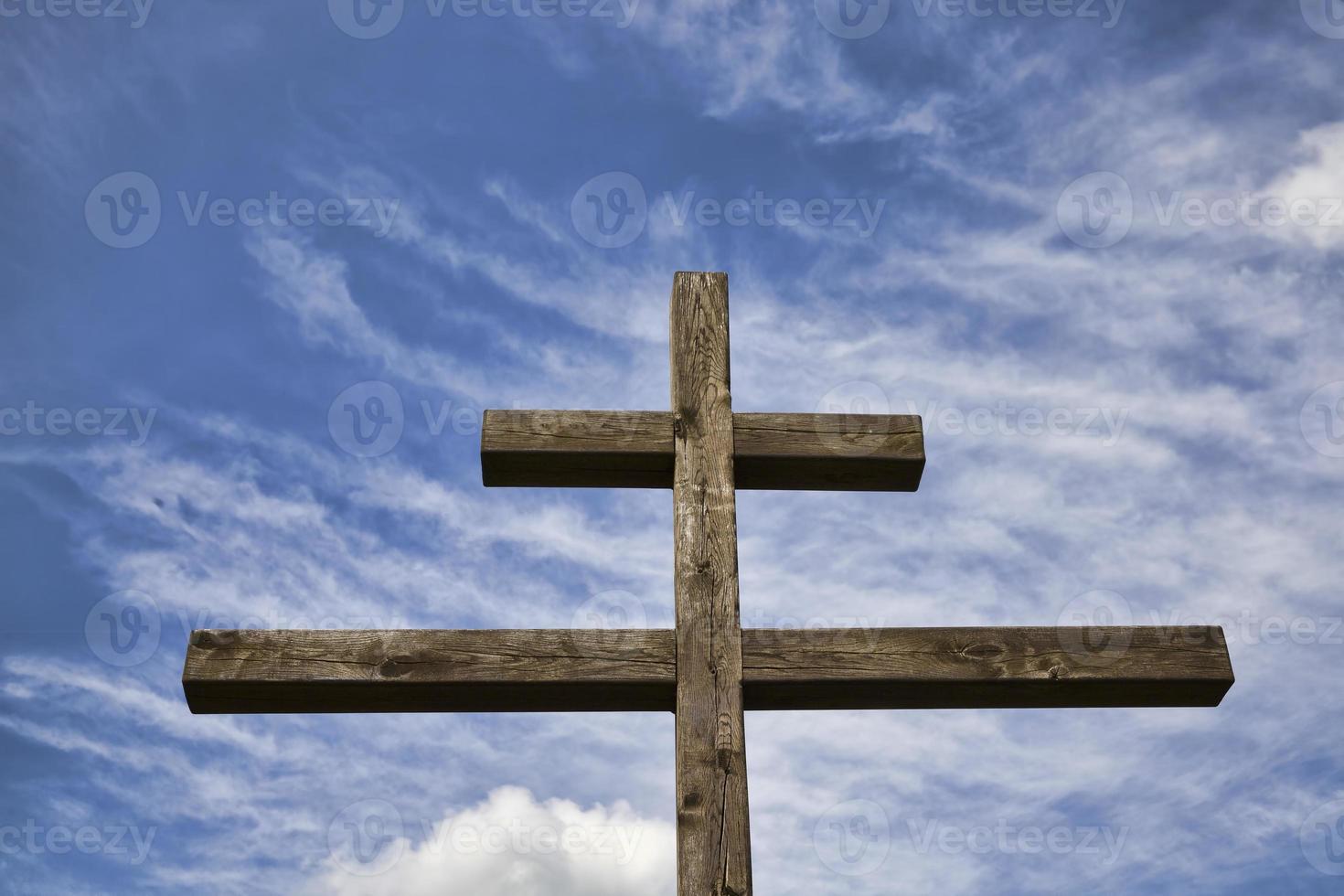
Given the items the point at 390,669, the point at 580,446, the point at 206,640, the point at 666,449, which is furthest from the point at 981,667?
the point at 206,640

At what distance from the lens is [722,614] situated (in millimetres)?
4078

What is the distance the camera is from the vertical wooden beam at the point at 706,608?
375 cm

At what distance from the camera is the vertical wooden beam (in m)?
3.75

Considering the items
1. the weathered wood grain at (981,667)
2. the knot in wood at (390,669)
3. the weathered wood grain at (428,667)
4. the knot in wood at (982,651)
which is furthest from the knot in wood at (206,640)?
the knot in wood at (982,651)

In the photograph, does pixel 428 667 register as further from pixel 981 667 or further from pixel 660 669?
pixel 981 667

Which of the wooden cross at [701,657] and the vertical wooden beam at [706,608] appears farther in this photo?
the wooden cross at [701,657]

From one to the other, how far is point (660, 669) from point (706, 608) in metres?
0.26

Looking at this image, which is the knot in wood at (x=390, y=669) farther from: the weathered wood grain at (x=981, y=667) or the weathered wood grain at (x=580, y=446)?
the weathered wood grain at (x=981, y=667)

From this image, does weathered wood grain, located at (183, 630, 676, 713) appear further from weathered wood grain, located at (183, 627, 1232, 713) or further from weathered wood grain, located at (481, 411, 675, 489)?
weathered wood grain, located at (481, 411, 675, 489)

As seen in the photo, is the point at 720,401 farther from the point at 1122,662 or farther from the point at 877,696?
the point at 1122,662

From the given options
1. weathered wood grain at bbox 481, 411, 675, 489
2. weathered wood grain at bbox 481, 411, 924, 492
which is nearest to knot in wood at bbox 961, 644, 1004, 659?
weathered wood grain at bbox 481, 411, 924, 492

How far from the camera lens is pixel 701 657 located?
401 cm

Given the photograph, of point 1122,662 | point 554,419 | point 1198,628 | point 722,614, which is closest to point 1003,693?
point 1122,662

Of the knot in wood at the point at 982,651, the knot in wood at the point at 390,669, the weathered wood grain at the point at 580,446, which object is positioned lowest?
the knot in wood at the point at 390,669
